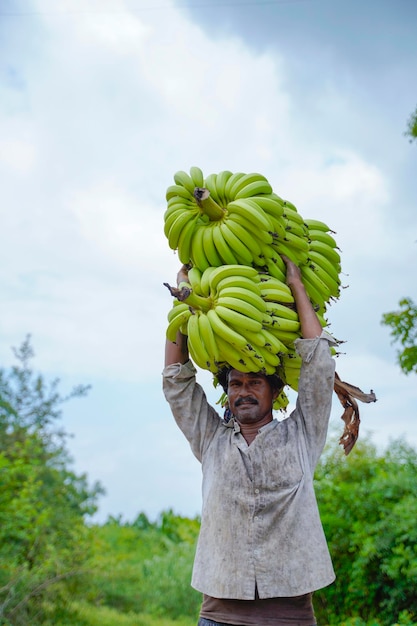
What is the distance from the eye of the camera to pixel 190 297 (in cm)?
264

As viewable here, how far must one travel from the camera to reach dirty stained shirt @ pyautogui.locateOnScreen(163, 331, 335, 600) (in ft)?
8.20

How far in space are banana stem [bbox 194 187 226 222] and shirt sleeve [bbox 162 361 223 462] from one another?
675mm

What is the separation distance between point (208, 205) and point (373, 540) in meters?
3.99

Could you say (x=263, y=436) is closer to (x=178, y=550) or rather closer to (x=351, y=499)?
(x=351, y=499)

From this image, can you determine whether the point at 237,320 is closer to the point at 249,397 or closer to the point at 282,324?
the point at 282,324

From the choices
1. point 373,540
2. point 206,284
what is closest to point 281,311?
point 206,284

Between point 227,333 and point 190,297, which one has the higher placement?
point 190,297

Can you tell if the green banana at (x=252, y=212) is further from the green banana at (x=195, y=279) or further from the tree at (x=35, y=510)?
the tree at (x=35, y=510)

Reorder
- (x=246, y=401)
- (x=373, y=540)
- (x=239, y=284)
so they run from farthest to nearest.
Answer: (x=373, y=540)
(x=246, y=401)
(x=239, y=284)

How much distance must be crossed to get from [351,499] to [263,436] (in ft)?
12.5

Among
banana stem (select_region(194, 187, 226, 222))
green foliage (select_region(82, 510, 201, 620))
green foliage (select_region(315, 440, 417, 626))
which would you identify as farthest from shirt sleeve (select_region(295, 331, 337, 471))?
green foliage (select_region(82, 510, 201, 620))

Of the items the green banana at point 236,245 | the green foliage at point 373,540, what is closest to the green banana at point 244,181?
the green banana at point 236,245

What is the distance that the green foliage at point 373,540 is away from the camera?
545 centimetres

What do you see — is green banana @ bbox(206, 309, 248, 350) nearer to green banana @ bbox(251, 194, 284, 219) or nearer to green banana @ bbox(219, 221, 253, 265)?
green banana @ bbox(219, 221, 253, 265)
